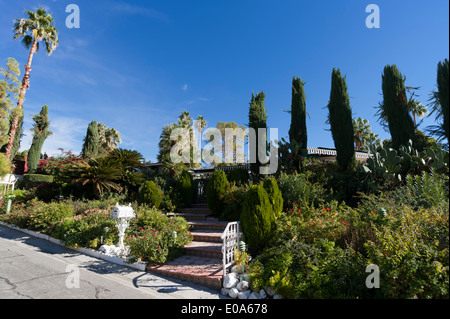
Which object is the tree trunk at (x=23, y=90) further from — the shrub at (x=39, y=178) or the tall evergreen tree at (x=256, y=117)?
the tall evergreen tree at (x=256, y=117)

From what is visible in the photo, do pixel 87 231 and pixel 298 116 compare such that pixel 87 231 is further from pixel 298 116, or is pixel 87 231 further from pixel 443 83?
pixel 298 116

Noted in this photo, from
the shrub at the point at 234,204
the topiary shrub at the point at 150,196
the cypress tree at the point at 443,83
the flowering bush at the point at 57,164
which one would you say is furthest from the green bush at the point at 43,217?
the cypress tree at the point at 443,83

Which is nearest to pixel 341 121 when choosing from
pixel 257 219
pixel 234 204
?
pixel 234 204

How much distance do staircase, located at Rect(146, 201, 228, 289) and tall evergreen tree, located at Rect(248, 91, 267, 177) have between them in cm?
498

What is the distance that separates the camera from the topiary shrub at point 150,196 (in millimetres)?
9055

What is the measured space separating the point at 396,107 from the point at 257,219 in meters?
8.61

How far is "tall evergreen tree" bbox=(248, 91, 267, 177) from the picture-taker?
11.6 meters

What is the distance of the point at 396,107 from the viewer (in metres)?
9.50

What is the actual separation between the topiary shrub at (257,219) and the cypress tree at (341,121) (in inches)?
253
